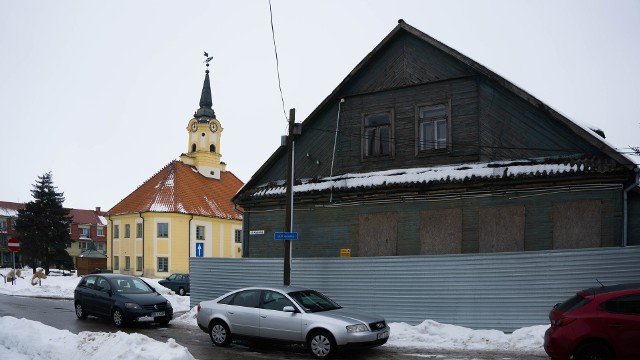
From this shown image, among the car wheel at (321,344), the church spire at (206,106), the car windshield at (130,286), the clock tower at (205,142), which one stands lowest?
the car wheel at (321,344)

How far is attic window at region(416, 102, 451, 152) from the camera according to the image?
18953 mm

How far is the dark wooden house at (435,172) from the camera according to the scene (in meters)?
16.0

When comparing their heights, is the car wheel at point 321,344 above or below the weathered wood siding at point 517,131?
below

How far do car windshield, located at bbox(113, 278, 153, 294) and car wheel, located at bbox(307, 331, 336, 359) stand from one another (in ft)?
26.3

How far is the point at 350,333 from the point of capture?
11.8 metres

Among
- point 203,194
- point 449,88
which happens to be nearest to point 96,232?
point 203,194

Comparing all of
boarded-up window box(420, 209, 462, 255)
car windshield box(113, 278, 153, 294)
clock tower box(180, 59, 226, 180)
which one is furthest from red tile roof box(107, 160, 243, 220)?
boarded-up window box(420, 209, 462, 255)

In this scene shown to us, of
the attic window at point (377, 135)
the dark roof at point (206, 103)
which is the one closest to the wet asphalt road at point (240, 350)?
the attic window at point (377, 135)

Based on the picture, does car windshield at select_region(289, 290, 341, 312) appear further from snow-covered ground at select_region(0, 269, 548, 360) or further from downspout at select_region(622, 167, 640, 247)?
downspout at select_region(622, 167, 640, 247)

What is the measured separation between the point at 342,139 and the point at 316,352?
10.3 meters

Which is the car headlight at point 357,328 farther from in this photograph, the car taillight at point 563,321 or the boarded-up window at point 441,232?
the boarded-up window at point 441,232

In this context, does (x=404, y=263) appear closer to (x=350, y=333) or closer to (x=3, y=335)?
(x=350, y=333)

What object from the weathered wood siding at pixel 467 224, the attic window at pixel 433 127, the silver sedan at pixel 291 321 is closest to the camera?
the silver sedan at pixel 291 321

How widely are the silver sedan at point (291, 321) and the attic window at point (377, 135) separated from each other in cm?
771
